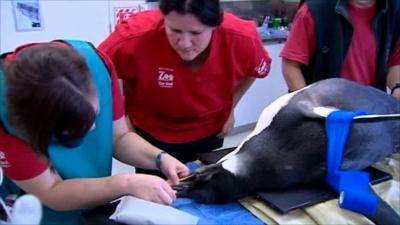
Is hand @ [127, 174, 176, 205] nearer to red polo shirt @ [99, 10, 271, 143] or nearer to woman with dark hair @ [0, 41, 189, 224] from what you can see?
woman with dark hair @ [0, 41, 189, 224]

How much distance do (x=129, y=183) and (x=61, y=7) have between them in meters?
1.48

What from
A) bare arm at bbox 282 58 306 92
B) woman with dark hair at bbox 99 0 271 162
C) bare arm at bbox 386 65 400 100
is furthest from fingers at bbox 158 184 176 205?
bare arm at bbox 386 65 400 100

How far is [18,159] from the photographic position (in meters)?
0.76

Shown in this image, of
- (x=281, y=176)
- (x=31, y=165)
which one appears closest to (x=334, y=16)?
(x=281, y=176)

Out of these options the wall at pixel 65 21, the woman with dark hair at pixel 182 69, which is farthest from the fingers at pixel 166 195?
the wall at pixel 65 21

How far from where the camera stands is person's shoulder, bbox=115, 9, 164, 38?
1.14 m

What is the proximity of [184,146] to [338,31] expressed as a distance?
0.59m

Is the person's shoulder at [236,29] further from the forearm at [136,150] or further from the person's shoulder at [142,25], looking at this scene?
the forearm at [136,150]

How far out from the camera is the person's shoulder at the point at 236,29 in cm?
118

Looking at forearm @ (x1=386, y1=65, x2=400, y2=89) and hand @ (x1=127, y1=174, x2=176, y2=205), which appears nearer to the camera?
hand @ (x1=127, y1=174, x2=176, y2=205)

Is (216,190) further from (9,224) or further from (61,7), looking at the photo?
(61,7)

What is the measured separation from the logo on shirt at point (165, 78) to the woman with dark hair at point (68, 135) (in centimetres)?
20

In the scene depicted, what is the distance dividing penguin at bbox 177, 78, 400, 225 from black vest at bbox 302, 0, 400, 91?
16.8 inches

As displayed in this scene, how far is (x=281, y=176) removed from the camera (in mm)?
788
